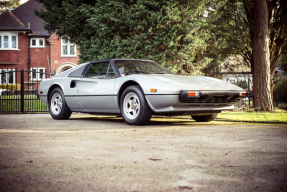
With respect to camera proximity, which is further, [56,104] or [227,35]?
[227,35]

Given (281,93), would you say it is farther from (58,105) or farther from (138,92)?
(138,92)

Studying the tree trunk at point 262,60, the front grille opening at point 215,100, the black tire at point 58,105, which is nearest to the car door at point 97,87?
the black tire at point 58,105

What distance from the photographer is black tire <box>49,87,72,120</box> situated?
8602 mm

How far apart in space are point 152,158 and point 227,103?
3.83 meters

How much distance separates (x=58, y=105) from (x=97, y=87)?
1.80m

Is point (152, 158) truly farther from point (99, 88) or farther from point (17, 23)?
point (17, 23)

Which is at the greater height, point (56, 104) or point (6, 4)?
point (6, 4)

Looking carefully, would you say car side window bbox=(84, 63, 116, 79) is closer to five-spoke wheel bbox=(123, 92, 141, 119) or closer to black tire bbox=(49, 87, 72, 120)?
five-spoke wheel bbox=(123, 92, 141, 119)

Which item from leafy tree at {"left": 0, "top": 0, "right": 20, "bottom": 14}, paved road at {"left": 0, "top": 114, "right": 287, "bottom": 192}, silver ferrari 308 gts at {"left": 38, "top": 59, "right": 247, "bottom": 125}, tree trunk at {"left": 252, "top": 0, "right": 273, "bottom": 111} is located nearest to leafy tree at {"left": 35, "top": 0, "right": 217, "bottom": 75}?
tree trunk at {"left": 252, "top": 0, "right": 273, "bottom": 111}

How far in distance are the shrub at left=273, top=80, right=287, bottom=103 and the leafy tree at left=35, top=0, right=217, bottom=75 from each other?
5227 millimetres

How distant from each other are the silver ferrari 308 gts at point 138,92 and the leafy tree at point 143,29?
2.75 metres

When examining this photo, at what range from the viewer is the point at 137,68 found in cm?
758

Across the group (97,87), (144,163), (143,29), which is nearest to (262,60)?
(143,29)

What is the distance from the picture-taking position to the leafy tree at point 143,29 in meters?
10.7
